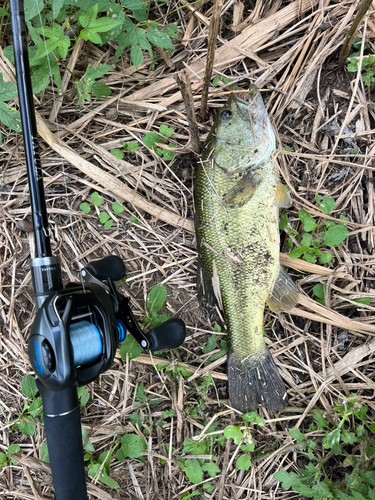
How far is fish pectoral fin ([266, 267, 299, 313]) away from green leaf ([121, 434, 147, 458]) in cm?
130

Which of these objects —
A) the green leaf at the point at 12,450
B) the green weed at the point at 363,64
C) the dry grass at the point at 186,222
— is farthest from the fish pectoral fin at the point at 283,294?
the green leaf at the point at 12,450

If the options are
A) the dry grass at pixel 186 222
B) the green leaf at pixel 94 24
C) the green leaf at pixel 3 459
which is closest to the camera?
the green leaf at pixel 94 24

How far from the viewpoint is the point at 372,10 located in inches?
89.8

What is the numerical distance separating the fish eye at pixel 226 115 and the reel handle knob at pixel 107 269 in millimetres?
1110

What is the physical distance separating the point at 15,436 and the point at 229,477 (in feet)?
5.14

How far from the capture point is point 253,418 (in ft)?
7.68

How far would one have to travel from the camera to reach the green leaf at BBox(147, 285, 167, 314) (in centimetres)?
240

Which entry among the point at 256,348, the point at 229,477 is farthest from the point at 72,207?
the point at 229,477

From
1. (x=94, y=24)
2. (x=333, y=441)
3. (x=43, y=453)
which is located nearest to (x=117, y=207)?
(x=94, y=24)

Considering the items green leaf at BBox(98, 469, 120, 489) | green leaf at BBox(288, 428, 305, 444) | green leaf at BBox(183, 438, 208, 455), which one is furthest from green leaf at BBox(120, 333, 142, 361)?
green leaf at BBox(288, 428, 305, 444)

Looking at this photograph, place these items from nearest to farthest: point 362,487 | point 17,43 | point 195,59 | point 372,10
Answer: point 17,43, point 362,487, point 372,10, point 195,59

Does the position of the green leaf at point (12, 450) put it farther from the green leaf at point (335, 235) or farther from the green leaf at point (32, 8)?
the green leaf at point (32, 8)

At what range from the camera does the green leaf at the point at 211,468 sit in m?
2.33

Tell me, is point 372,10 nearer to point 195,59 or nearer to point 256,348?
point 195,59
